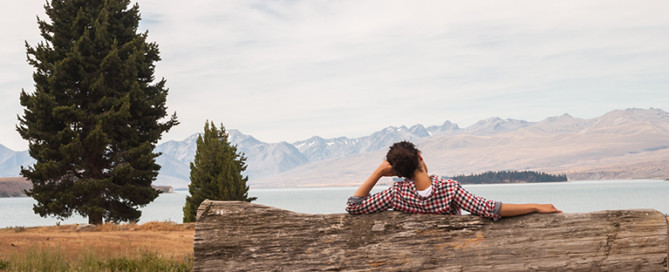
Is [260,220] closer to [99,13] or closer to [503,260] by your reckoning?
[503,260]

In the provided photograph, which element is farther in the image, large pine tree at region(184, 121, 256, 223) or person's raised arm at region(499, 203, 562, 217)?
large pine tree at region(184, 121, 256, 223)

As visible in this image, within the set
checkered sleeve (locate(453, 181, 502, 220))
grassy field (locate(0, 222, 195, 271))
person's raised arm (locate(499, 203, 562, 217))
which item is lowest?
grassy field (locate(0, 222, 195, 271))

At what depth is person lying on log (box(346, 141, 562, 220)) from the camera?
5.85 metres

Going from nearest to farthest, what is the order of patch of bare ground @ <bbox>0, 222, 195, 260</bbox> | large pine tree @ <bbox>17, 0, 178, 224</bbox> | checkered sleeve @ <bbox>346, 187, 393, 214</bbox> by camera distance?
checkered sleeve @ <bbox>346, 187, 393, 214</bbox>, patch of bare ground @ <bbox>0, 222, 195, 260</bbox>, large pine tree @ <bbox>17, 0, 178, 224</bbox>

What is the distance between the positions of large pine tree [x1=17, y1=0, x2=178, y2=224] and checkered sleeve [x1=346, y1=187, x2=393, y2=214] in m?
21.5

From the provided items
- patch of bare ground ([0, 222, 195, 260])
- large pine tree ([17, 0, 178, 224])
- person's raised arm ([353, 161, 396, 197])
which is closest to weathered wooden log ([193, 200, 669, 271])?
person's raised arm ([353, 161, 396, 197])

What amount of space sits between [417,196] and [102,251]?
35.5 feet

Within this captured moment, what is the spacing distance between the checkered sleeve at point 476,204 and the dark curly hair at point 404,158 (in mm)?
545

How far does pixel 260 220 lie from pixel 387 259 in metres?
1.42

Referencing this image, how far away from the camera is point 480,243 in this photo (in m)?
5.89

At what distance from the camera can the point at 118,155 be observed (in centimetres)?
2697

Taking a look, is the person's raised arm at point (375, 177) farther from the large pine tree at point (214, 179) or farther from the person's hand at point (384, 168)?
the large pine tree at point (214, 179)

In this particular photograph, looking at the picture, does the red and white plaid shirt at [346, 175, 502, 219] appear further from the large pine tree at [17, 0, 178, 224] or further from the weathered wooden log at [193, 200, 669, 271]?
the large pine tree at [17, 0, 178, 224]

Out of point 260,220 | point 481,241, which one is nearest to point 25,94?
point 260,220
